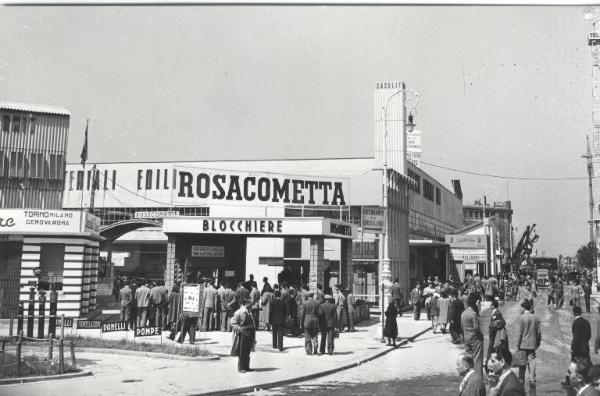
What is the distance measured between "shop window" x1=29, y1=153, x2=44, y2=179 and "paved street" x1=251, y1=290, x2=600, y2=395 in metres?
20.1

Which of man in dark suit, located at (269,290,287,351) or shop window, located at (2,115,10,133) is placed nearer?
man in dark suit, located at (269,290,287,351)

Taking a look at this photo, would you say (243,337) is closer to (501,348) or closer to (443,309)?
(501,348)

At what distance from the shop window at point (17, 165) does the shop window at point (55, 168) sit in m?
1.25

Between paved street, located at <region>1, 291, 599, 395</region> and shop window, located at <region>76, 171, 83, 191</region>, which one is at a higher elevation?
shop window, located at <region>76, 171, 83, 191</region>

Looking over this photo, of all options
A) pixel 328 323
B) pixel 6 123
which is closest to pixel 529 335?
pixel 328 323

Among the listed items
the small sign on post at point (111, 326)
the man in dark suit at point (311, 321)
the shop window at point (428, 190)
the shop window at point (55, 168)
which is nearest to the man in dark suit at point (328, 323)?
the man in dark suit at point (311, 321)

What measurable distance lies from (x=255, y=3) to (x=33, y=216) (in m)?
15.7

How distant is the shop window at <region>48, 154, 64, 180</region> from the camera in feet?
95.6

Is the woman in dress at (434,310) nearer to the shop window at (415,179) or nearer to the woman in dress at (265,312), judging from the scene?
the woman in dress at (265,312)

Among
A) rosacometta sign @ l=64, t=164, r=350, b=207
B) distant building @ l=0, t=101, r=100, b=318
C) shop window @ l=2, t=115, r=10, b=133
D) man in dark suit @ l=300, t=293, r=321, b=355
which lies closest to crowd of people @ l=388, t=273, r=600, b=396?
man in dark suit @ l=300, t=293, r=321, b=355

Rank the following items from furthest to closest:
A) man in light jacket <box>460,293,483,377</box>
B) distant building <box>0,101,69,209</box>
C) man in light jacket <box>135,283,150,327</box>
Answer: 1. distant building <box>0,101,69,209</box>
2. man in light jacket <box>135,283,150,327</box>
3. man in light jacket <box>460,293,483,377</box>

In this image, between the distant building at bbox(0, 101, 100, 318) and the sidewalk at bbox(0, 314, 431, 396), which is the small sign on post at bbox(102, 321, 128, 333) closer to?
the sidewalk at bbox(0, 314, 431, 396)

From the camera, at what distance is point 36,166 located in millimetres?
28953

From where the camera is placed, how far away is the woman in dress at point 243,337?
12.8 metres
